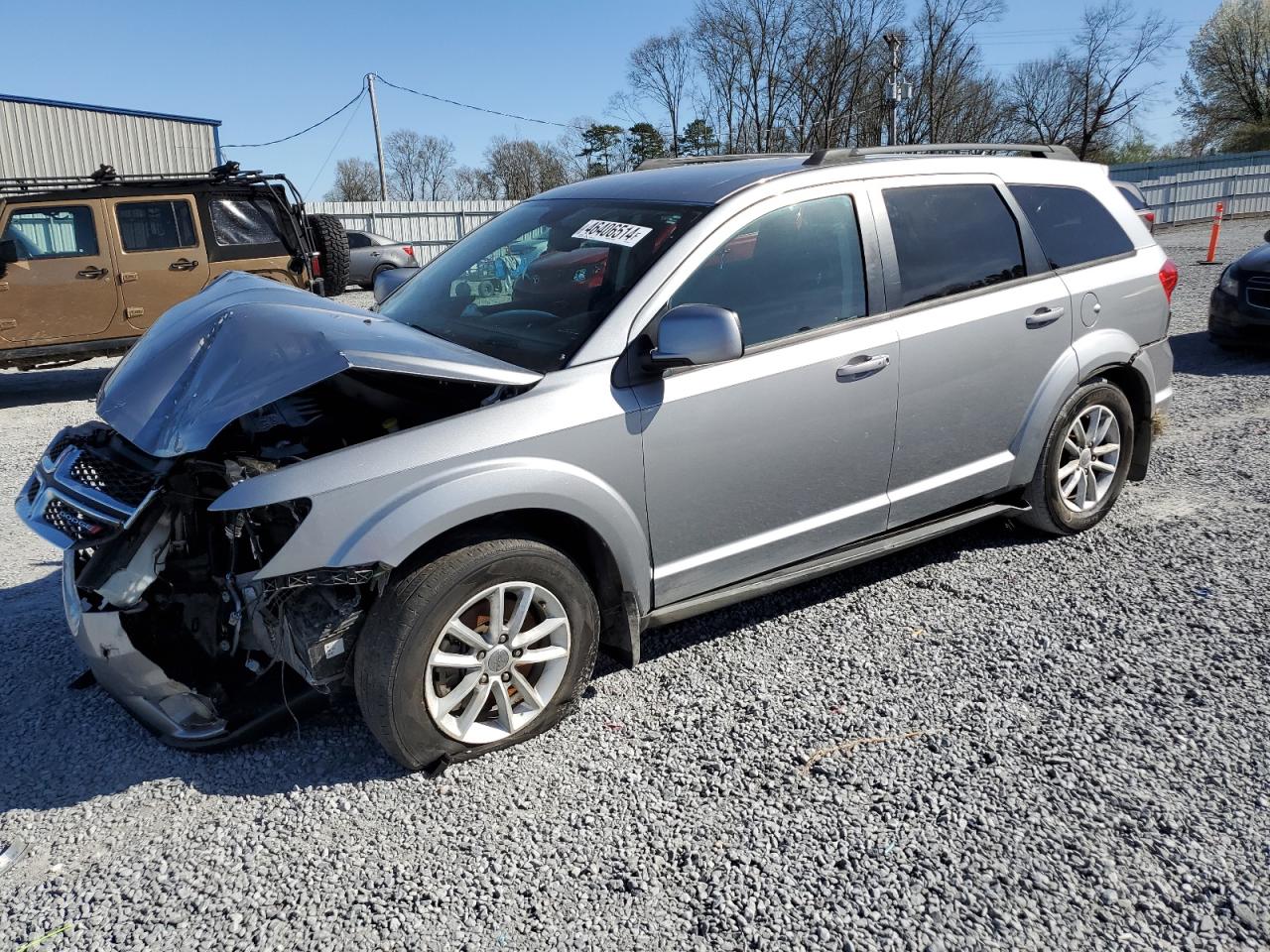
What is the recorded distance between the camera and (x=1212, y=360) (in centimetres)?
948

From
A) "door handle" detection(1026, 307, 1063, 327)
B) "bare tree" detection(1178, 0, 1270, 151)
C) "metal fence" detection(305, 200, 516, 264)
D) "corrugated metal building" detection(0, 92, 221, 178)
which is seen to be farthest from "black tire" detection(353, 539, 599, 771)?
"bare tree" detection(1178, 0, 1270, 151)

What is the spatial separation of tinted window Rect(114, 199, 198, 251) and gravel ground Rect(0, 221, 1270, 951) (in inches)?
283

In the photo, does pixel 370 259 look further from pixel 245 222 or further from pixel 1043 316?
pixel 1043 316

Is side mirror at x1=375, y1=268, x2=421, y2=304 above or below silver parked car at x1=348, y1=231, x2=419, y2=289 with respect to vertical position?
below

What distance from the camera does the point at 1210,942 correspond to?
2.38m

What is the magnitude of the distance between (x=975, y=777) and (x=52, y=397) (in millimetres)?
10806

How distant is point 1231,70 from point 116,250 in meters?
63.0

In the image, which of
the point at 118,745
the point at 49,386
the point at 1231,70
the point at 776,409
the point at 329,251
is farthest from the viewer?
the point at 1231,70

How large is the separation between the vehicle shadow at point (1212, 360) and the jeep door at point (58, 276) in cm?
1079

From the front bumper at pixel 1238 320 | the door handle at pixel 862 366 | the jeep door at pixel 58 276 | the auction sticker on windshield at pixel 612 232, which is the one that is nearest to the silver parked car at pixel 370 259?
the jeep door at pixel 58 276

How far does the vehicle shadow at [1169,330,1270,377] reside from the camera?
8938mm

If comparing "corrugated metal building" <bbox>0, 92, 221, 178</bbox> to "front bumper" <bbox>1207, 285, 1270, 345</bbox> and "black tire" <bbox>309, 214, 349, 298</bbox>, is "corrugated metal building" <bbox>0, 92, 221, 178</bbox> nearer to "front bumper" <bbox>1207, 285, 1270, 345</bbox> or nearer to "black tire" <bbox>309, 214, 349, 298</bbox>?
"black tire" <bbox>309, 214, 349, 298</bbox>

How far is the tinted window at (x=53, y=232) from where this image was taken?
32.0 ft

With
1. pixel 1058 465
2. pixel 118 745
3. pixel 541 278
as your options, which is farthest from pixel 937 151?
pixel 118 745
